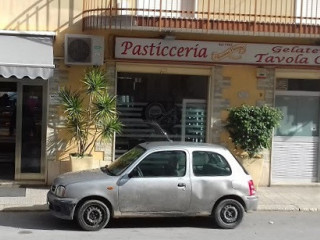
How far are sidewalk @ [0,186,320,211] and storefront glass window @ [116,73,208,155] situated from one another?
2144mm

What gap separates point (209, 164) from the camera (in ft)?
30.2

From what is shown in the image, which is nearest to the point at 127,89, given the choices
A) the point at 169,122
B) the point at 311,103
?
the point at 169,122

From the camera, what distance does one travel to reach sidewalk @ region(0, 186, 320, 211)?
1038 cm

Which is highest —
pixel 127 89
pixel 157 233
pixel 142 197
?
pixel 127 89

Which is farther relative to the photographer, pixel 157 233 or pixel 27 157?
pixel 27 157

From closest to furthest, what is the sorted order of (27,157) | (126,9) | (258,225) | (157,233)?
(157,233), (258,225), (126,9), (27,157)

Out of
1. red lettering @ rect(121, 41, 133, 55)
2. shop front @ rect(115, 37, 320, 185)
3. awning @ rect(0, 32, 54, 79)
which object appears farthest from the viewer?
shop front @ rect(115, 37, 320, 185)

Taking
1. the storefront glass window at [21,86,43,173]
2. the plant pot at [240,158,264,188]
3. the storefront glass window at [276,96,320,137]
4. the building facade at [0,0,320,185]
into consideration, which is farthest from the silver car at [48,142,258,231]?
the storefront glass window at [276,96,320,137]

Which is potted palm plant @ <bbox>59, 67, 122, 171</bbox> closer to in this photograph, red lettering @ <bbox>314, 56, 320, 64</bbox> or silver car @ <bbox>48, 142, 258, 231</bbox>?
silver car @ <bbox>48, 142, 258, 231</bbox>

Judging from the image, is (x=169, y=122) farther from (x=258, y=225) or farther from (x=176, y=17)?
(x=258, y=225)

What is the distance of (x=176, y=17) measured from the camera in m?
11.8

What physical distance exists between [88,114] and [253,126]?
359 centimetres

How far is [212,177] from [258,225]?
1.31 m

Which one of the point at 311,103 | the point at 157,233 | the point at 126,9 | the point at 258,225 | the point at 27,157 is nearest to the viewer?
the point at 157,233
